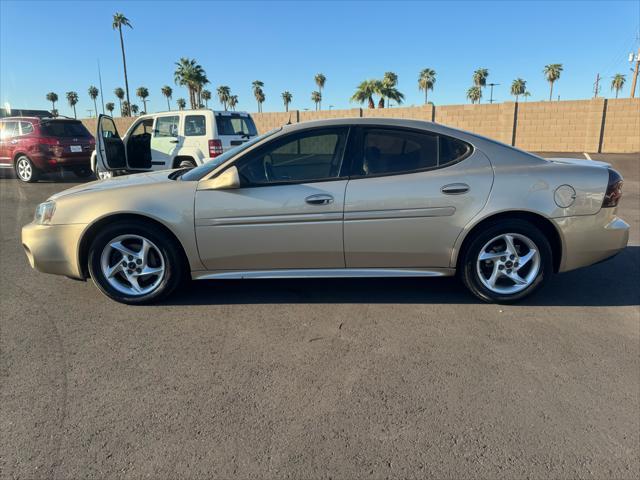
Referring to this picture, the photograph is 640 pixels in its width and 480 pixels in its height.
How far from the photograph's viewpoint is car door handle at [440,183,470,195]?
11.8 ft

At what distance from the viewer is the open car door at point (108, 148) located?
24.3 feet

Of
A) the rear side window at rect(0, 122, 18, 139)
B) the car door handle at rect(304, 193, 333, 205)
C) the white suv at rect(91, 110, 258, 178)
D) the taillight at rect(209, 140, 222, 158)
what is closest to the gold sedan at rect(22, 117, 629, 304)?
the car door handle at rect(304, 193, 333, 205)

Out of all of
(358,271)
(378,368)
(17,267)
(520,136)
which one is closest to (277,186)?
(358,271)

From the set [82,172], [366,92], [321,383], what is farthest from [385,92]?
[321,383]

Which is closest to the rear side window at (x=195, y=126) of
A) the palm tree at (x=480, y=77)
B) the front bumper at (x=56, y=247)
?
the front bumper at (x=56, y=247)

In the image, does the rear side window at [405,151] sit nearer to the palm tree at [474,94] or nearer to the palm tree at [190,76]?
the palm tree at [190,76]

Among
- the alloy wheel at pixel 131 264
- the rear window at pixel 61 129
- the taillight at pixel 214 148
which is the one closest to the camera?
the alloy wheel at pixel 131 264

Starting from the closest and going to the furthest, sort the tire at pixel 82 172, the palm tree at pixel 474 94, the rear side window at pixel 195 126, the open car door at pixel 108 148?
the open car door at pixel 108 148 → the rear side window at pixel 195 126 → the tire at pixel 82 172 → the palm tree at pixel 474 94

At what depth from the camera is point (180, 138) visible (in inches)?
392

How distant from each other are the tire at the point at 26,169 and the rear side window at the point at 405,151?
11.7 m

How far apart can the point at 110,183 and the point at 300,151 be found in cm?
180

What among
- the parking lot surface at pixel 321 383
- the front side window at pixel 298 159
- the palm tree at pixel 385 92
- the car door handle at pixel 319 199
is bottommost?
the parking lot surface at pixel 321 383

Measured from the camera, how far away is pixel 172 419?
2359mm

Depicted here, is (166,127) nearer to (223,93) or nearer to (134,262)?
(134,262)
